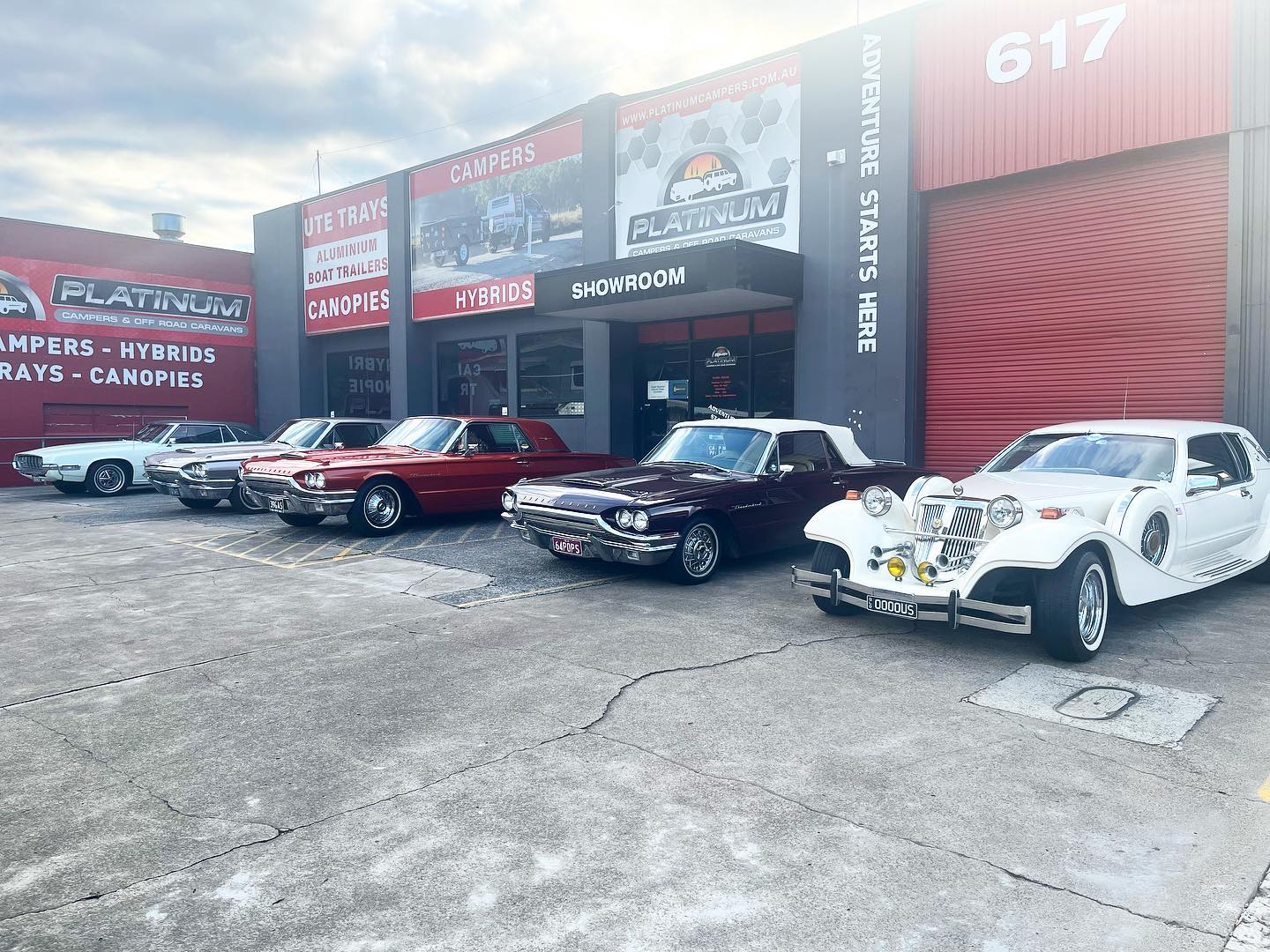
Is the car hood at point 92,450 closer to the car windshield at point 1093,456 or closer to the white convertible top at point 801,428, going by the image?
the white convertible top at point 801,428

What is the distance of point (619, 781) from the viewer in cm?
378

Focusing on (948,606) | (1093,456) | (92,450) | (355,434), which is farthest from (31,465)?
(1093,456)

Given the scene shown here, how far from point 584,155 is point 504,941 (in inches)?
623

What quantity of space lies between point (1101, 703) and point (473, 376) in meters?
16.5

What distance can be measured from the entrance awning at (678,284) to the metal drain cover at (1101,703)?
825 cm

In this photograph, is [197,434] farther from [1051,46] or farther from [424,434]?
[1051,46]

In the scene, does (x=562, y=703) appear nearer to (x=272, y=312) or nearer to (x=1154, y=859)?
(x=1154, y=859)

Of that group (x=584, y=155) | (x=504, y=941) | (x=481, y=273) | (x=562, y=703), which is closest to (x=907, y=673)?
(x=562, y=703)

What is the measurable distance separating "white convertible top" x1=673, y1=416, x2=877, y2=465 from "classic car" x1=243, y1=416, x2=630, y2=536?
2526mm

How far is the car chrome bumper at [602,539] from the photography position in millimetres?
7484

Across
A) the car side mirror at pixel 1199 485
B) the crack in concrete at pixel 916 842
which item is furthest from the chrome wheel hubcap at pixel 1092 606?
the crack in concrete at pixel 916 842

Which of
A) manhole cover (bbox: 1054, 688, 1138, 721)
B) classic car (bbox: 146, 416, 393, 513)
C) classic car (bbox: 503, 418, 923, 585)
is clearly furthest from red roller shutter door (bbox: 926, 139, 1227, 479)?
classic car (bbox: 146, 416, 393, 513)

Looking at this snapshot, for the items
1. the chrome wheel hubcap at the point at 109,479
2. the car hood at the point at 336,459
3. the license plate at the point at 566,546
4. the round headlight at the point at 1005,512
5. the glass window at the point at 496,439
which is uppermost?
the glass window at the point at 496,439

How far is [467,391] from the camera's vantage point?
1994 centimetres
